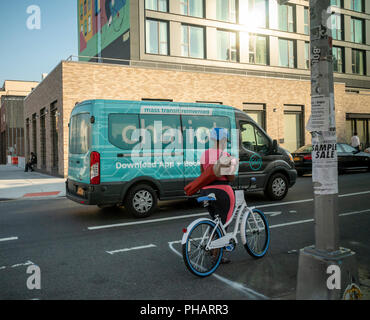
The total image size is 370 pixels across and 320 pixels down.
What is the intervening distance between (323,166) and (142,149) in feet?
17.1

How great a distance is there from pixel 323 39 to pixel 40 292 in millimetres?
4017

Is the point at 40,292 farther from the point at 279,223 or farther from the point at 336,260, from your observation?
the point at 279,223

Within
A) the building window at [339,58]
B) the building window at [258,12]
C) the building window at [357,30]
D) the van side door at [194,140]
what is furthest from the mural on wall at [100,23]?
the building window at [357,30]

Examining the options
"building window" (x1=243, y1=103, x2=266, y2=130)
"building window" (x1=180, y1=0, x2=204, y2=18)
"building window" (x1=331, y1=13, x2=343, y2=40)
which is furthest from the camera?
"building window" (x1=331, y1=13, x2=343, y2=40)

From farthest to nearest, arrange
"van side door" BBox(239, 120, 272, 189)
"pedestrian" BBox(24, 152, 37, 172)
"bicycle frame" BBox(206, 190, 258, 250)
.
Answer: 1. "pedestrian" BBox(24, 152, 37, 172)
2. "van side door" BBox(239, 120, 272, 189)
3. "bicycle frame" BBox(206, 190, 258, 250)

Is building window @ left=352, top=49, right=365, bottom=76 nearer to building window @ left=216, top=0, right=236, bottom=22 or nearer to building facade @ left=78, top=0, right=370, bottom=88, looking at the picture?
building facade @ left=78, top=0, right=370, bottom=88

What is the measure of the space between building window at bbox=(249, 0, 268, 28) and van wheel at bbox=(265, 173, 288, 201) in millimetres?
23531

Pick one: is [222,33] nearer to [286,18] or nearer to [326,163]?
[286,18]

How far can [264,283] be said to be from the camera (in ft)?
14.3

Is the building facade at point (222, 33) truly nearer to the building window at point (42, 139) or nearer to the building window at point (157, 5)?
the building window at point (157, 5)

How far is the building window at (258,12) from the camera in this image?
101 ft

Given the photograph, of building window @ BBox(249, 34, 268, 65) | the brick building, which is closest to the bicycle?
the brick building

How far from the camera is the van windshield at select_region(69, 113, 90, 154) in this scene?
809cm
